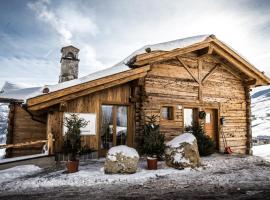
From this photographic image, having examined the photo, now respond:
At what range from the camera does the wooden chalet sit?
30.5 feet

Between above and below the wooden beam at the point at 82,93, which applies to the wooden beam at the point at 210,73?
above

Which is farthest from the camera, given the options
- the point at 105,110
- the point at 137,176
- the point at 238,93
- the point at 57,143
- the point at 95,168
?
the point at 238,93

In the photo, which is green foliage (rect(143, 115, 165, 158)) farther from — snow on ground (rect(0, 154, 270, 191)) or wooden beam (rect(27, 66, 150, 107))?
wooden beam (rect(27, 66, 150, 107))

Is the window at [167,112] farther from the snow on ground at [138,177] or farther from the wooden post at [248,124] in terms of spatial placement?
the wooden post at [248,124]

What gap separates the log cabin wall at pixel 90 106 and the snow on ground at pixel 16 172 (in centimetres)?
139

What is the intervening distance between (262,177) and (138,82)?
5.67m

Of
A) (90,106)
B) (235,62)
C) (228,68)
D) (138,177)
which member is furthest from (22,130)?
(235,62)

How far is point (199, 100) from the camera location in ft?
39.3

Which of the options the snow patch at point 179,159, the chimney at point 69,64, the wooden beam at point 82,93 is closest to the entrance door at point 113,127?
the wooden beam at point 82,93

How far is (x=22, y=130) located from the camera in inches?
485

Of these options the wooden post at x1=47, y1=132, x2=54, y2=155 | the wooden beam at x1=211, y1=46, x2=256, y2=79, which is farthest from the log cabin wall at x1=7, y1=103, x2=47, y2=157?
the wooden beam at x1=211, y1=46, x2=256, y2=79

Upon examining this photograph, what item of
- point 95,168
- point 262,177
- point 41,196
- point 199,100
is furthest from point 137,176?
point 199,100

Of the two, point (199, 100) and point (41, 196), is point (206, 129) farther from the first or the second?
point (41, 196)

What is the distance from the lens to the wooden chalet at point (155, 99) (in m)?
9.30
